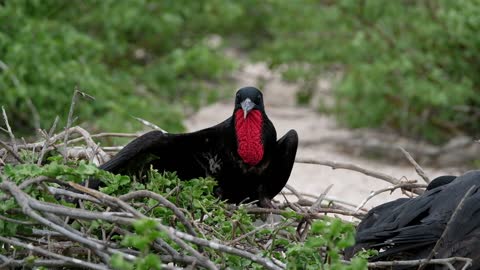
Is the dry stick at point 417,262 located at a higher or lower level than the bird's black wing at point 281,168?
lower

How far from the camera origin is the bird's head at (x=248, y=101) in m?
4.46

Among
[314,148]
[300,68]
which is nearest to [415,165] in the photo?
[314,148]

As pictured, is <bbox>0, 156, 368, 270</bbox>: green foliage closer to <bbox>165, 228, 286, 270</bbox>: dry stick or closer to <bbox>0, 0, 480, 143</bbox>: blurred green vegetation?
<bbox>165, 228, 286, 270</bbox>: dry stick

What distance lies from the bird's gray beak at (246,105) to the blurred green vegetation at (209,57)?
9.42ft

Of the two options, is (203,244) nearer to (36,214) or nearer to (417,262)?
(36,214)

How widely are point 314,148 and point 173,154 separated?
4.85m

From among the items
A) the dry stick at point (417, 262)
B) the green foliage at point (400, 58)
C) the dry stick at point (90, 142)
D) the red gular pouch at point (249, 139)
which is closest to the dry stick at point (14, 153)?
the dry stick at point (90, 142)

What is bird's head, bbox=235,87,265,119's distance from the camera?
4457mm

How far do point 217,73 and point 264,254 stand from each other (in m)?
5.18

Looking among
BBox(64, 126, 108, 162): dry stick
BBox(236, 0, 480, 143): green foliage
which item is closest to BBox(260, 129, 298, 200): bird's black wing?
BBox(64, 126, 108, 162): dry stick

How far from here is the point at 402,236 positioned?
3592mm

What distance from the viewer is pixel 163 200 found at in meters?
3.34

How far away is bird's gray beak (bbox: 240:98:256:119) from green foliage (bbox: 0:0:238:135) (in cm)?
210

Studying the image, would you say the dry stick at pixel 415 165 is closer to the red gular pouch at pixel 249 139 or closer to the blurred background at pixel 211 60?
the red gular pouch at pixel 249 139
